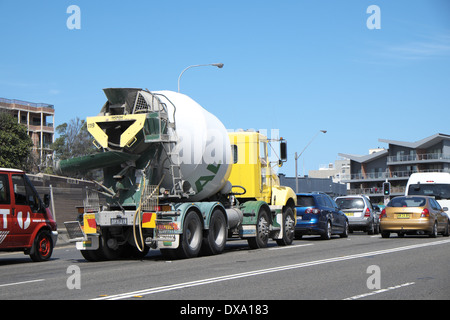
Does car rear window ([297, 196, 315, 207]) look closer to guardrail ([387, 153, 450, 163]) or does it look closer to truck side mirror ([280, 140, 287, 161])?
truck side mirror ([280, 140, 287, 161])

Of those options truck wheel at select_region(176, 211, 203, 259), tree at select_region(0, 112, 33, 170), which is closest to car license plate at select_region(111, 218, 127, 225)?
truck wheel at select_region(176, 211, 203, 259)

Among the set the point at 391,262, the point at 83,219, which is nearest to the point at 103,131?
the point at 83,219

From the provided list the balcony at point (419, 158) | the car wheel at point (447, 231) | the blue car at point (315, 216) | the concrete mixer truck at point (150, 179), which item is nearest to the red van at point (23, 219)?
the concrete mixer truck at point (150, 179)

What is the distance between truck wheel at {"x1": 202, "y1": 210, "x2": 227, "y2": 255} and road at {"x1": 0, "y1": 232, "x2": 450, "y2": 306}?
0.39 metres

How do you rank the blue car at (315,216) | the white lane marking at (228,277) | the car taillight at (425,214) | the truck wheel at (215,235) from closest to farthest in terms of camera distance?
the white lane marking at (228,277) → the truck wheel at (215,235) → the car taillight at (425,214) → the blue car at (315,216)

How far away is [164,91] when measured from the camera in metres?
15.6

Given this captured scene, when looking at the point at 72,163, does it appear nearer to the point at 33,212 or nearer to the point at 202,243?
the point at 33,212

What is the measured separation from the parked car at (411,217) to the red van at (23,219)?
12080 mm

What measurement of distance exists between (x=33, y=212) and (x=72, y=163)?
2178 mm

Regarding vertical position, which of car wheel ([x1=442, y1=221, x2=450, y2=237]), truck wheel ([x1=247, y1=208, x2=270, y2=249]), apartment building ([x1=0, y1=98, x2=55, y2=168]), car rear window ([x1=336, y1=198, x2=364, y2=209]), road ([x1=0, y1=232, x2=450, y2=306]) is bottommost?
car wheel ([x1=442, y1=221, x2=450, y2=237])

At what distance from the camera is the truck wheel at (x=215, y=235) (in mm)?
15758

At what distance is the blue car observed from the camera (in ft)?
75.3

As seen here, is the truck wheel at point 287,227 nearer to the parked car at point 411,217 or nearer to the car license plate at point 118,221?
the parked car at point 411,217

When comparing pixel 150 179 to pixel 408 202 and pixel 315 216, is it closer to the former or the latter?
pixel 315 216
